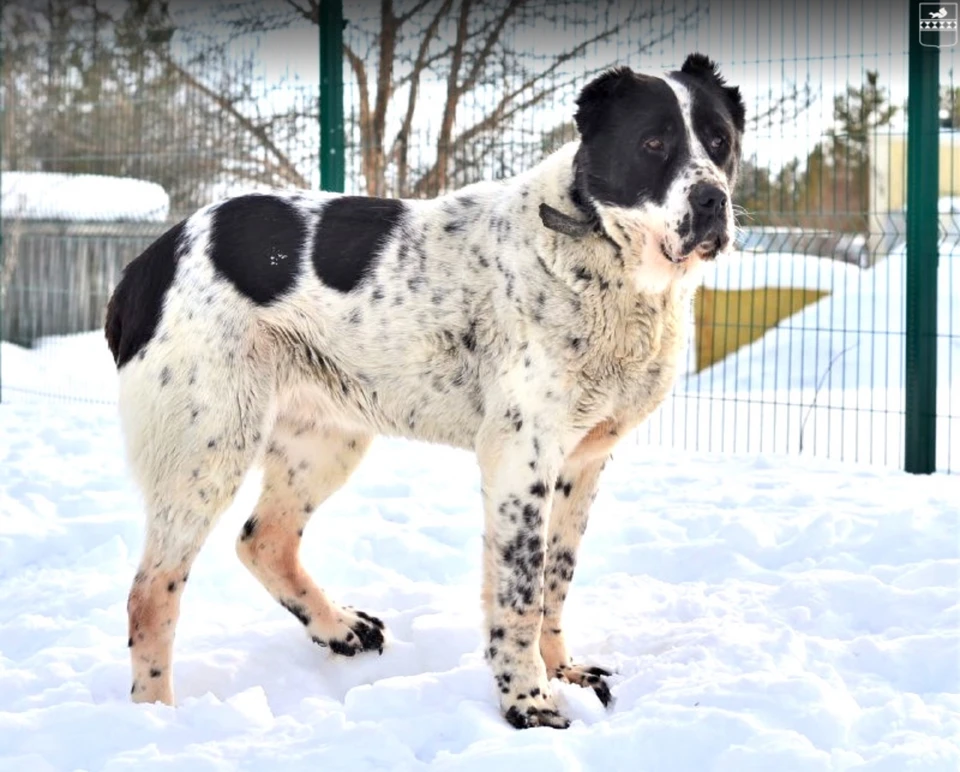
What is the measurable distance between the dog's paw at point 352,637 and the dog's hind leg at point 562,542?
493 mm

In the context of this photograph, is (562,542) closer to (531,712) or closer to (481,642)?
(481,642)

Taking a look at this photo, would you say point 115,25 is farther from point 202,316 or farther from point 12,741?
→ point 12,741

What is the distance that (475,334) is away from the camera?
10.8 ft

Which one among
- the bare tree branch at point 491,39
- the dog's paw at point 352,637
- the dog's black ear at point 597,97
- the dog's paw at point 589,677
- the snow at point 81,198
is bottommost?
the dog's paw at point 589,677

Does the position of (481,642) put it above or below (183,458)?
below

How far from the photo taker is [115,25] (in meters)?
7.91

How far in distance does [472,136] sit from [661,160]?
336 centimetres

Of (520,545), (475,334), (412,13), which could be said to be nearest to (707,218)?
(475,334)

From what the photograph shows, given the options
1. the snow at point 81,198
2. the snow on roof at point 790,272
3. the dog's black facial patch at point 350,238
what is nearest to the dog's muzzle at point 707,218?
the dog's black facial patch at point 350,238

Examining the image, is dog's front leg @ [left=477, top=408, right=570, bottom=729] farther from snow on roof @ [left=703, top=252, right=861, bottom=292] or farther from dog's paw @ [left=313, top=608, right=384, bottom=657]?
snow on roof @ [left=703, top=252, right=861, bottom=292]

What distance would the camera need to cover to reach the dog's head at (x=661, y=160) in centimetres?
303

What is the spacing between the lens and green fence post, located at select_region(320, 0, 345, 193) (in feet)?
21.5

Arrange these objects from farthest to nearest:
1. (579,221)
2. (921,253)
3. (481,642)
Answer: (921,253), (481,642), (579,221)

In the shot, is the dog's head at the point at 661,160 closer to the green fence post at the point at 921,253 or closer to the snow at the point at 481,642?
the snow at the point at 481,642
